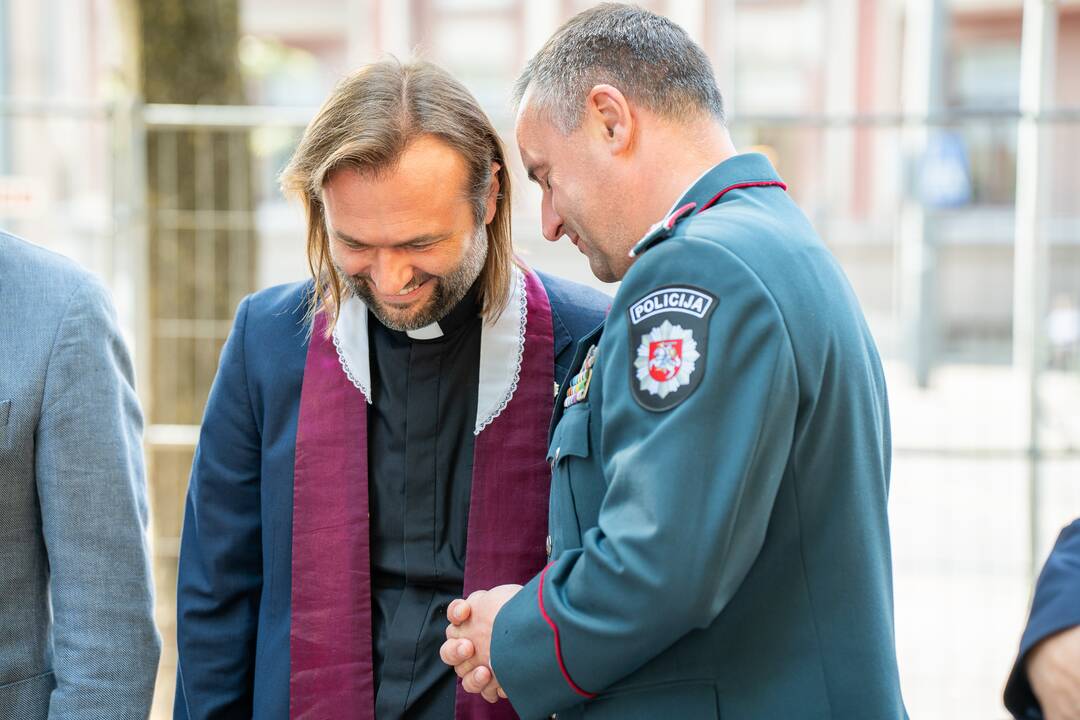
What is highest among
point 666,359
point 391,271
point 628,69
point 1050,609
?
point 628,69

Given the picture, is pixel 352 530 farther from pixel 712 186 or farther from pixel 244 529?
pixel 712 186

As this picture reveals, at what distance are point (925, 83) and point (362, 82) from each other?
258 inches

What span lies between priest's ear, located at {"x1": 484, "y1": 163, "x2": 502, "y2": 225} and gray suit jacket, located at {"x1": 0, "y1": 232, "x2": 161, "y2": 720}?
0.68 m

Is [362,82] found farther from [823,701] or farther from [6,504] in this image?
[823,701]

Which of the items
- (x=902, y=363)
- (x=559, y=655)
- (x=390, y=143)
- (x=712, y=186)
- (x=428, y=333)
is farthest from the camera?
(x=902, y=363)

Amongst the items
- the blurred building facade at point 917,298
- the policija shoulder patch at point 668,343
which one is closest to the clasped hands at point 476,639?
the policija shoulder patch at point 668,343

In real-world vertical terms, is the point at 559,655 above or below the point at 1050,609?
below

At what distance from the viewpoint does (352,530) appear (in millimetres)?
2180

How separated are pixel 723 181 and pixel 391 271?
0.62 m

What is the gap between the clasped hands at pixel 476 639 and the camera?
6.04 feet

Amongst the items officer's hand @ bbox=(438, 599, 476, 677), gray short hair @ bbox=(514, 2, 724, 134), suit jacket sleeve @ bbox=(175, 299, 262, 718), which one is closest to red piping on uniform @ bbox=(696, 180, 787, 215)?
gray short hair @ bbox=(514, 2, 724, 134)

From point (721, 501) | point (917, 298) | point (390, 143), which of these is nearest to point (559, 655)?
point (721, 501)

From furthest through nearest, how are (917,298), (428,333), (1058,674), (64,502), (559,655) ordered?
(917,298), (428,333), (64,502), (559,655), (1058,674)

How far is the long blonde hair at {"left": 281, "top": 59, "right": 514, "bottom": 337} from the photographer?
7.10ft
